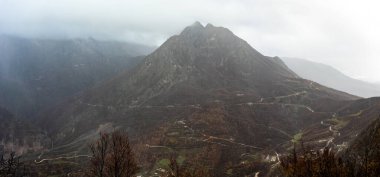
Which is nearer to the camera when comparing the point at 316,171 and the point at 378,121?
the point at 316,171

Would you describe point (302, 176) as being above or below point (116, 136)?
below

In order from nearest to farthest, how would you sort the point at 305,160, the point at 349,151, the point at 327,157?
the point at 327,157 → the point at 305,160 → the point at 349,151

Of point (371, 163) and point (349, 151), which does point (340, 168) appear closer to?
point (371, 163)

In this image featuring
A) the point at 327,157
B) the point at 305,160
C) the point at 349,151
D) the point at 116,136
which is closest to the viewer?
the point at 327,157

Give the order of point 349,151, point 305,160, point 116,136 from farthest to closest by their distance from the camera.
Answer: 1. point 349,151
2. point 116,136
3. point 305,160

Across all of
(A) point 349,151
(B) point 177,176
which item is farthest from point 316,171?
(A) point 349,151

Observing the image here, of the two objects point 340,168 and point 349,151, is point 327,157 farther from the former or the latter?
point 349,151

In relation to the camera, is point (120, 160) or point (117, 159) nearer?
point (117, 159)

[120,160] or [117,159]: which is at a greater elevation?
[117,159]

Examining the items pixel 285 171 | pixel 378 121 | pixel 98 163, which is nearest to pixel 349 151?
pixel 378 121
